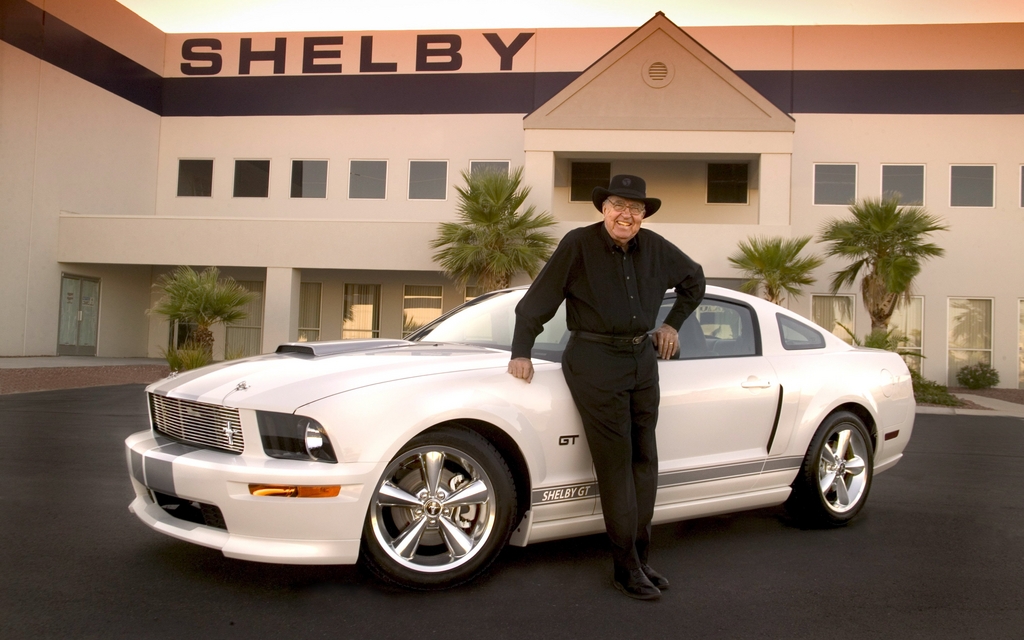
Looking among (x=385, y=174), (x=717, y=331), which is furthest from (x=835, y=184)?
(x=717, y=331)

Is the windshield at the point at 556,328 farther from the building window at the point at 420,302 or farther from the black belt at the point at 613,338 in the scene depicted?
the building window at the point at 420,302

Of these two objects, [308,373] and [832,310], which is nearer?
[308,373]

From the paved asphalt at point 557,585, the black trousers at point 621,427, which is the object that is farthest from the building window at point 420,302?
the black trousers at point 621,427

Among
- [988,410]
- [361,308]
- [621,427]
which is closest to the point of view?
[621,427]

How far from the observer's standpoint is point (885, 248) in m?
16.8

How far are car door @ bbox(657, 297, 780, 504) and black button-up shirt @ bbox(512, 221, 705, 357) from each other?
1.74ft

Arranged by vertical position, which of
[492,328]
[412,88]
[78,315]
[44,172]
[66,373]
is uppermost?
[412,88]

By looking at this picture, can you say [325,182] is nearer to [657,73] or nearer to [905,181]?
[657,73]

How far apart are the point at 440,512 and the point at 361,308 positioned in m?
19.9

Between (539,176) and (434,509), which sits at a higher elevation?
(539,176)

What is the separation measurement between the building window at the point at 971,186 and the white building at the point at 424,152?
0.06 meters

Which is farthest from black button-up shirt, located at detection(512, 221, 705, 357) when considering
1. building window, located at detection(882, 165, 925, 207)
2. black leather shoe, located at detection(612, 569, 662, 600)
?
building window, located at detection(882, 165, 925, 207)

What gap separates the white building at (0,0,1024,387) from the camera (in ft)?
61.2

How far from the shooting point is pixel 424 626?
3.16 metres
